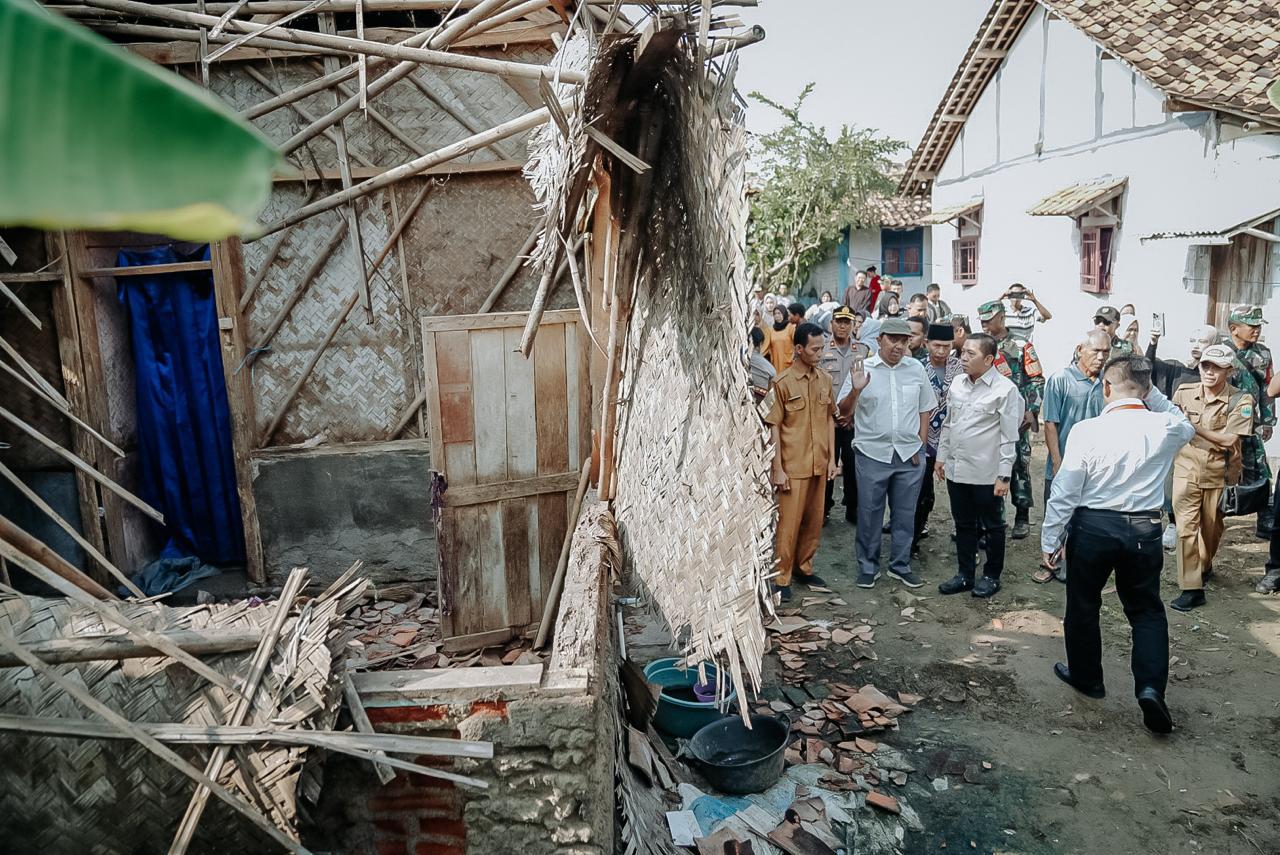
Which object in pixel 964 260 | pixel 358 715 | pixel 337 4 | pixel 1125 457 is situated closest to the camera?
pixel 358 715

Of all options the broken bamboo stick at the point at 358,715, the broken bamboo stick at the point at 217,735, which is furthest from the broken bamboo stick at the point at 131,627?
the broken bamboo stick at the point at 358,715

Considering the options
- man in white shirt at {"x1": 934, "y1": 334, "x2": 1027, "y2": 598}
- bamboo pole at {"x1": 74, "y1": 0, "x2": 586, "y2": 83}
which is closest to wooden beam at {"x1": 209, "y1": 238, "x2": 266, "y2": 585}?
bamboo pole at {"x1": 74, "y1": 0, "x2": 586, "y2": 83}

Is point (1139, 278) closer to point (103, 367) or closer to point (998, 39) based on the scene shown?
point (998, 39)

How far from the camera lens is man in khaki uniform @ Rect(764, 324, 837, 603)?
6430mm

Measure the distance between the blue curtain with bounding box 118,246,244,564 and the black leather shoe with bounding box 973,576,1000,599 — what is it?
5690 mm

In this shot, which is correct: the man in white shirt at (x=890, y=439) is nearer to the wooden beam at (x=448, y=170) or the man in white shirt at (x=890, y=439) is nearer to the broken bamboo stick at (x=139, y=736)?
the wooden beam at (x=448, y=170)

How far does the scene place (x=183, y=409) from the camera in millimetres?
6645

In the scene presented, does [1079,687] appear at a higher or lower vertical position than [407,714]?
lower

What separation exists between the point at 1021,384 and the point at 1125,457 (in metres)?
3.19

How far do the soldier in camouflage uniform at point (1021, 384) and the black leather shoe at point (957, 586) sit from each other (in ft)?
3.83

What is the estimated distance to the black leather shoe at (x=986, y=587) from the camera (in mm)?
6531

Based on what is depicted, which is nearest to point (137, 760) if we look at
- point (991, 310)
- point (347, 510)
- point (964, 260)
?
point (347, 510)

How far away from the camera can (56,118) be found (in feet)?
2.20

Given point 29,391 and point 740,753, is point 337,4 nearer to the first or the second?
point 740,753
